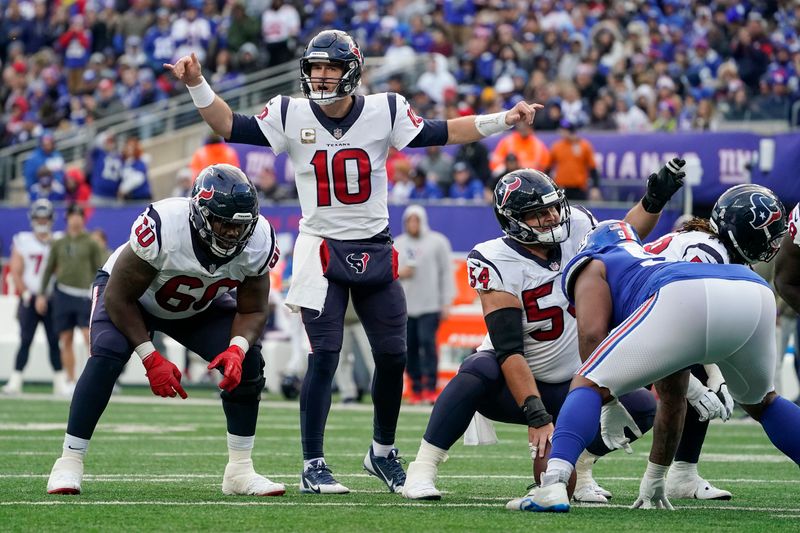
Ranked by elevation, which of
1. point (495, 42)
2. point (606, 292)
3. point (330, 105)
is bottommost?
point (606, 292)

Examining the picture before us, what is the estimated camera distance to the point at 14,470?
22.4 ft

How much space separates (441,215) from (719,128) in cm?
341

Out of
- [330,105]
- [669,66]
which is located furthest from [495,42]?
[330,105]

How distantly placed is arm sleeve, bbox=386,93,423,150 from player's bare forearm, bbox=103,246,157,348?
1321 millimetres

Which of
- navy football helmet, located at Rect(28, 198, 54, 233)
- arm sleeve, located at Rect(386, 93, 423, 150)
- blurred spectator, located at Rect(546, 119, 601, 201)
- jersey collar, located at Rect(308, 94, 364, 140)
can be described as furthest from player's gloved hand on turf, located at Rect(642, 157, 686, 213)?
navy football helmet, located at Rect(28, 198, 54, 233)

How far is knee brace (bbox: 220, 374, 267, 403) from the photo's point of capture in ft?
19.7

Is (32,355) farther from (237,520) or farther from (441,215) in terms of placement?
(237,520)

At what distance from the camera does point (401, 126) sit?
6.39 metres

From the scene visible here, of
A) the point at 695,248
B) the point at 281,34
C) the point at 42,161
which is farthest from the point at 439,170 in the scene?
the point at 695,248

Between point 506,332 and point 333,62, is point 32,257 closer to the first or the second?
point 333,62

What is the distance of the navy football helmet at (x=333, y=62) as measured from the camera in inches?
246

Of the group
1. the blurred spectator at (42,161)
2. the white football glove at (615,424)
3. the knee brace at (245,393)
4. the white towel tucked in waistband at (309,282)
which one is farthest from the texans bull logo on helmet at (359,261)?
the blurred spectator at (42,161)

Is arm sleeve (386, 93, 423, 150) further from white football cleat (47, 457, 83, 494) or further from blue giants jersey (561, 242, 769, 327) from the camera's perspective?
white football cleat (47, 457, 83, 494)

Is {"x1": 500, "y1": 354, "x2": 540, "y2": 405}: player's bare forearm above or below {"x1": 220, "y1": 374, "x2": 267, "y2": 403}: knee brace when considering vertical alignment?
above
